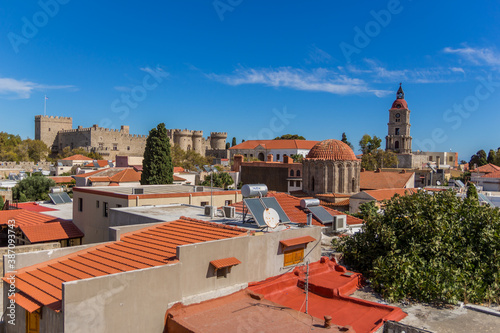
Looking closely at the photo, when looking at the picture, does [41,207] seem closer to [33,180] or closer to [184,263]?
[33,180]

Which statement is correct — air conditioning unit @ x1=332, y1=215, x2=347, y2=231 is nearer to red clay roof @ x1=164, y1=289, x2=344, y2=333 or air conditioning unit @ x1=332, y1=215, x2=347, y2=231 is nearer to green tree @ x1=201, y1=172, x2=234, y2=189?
red clay roof @ x1=164, y1=289, x2=344, y2=333

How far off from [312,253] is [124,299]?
564cm

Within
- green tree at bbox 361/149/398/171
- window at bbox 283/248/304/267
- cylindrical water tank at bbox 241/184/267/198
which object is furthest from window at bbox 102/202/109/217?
green tree at bbox 361/149/398/171

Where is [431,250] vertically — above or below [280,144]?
below

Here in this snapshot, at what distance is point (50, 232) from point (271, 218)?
1187cm

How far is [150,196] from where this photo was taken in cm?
1711

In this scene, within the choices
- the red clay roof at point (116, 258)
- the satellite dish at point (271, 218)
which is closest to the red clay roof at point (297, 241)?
the satellite dish at point (271, 218)

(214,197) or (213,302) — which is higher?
(214,197)

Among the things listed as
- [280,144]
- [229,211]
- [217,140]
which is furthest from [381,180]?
[217,140]

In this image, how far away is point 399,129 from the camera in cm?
9125

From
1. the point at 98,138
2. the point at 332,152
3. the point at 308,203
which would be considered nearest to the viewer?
the point at 308,203

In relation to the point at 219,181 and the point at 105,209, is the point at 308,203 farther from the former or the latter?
the point at 219,181

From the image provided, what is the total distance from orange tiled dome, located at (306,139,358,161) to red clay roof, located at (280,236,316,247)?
1012 inches

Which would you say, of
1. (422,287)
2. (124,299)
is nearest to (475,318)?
(422,287)
